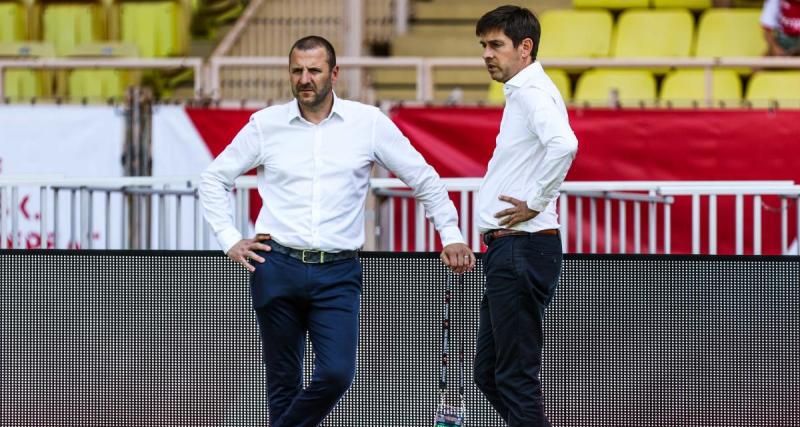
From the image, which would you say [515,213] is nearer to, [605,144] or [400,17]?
[605,144]

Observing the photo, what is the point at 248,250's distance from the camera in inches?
226

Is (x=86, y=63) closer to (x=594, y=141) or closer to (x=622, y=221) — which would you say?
(x=594, y=141)

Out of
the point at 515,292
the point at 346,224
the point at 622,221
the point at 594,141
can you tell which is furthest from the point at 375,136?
the point at 594,141

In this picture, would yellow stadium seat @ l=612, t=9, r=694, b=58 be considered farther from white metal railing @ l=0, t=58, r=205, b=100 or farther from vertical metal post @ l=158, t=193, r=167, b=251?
vertical metal post @ l=158, t=193, r=167, b=251

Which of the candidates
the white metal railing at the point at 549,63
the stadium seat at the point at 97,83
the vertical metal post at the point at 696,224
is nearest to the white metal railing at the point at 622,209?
the vertical metal post at the point at 696,224

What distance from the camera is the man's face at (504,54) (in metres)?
5.66

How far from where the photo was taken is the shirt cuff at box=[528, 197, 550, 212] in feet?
18.1

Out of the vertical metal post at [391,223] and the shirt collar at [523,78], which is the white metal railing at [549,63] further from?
the shirt collar at [523,78]

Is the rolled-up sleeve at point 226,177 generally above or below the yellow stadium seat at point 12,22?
below

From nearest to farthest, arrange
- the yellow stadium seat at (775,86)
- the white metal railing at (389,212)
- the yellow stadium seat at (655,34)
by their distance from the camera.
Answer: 1. the white metal railing at (389,212)
2. the yellow stadium seat at (775,86)
3. the yellow stadium seat at (655,34)

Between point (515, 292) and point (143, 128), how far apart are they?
21.1 feet

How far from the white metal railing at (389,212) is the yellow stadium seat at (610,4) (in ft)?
19.2

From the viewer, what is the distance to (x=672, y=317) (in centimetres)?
634

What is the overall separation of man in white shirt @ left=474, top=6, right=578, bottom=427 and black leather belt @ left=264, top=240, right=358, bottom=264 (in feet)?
1.91
